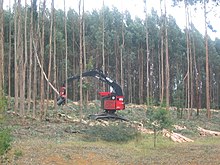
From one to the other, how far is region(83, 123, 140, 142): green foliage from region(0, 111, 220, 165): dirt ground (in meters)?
0.30

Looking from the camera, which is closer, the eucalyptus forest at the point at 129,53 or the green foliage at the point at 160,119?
the green foliage at the point at 160,119

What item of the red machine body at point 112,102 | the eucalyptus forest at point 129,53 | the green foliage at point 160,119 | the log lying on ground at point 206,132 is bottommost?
the log lying on ground at point 206,132

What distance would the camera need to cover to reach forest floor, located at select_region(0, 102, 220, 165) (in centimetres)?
1391

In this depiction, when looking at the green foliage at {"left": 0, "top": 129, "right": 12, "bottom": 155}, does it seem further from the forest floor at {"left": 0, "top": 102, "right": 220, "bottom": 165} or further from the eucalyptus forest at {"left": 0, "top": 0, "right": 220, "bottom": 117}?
the eucalyptus forest at {"left": 0, "top": 0, "right": 220, "bottom": 117}

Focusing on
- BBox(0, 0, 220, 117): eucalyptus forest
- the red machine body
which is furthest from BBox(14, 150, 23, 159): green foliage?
BBox(0, 0, 220, 117): eucalyptus forest

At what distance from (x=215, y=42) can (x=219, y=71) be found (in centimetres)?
561

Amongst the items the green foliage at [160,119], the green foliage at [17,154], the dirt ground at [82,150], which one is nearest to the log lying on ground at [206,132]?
the dirt ground at [82,150]

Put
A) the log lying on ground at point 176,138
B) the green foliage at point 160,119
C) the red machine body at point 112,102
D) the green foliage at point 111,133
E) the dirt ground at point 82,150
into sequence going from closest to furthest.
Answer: the dirt ground at point 82,150, the green foliage at point 160,119, the green foliage at point 111,133, the log lying on ground at point 176,138, the red machine body at point 112,102

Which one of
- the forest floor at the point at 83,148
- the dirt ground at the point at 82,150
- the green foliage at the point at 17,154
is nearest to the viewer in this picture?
the green foliage at the point at 17,154

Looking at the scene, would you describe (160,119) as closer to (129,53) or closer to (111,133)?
(111,133)

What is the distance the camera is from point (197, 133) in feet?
77.0

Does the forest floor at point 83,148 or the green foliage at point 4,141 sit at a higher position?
the green foliage at point 4,141

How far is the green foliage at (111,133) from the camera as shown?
18.4 meters

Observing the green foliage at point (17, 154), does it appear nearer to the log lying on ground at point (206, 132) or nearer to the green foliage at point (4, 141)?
the green foliage at point (4, 141)
